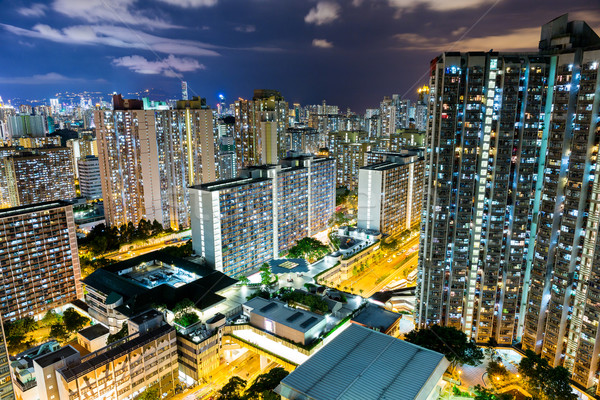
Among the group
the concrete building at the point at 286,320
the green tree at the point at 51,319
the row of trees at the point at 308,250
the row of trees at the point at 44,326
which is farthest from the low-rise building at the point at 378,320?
the green tree at the point at 51,319

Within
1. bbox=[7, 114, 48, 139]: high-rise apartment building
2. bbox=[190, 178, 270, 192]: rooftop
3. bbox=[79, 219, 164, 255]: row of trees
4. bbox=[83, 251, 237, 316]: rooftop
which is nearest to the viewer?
bbox=[83, 251, 237, 316]: rooftop

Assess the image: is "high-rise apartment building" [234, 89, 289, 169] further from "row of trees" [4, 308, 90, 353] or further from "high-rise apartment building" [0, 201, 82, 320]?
"row of trees" [4, 308, 90, 353]

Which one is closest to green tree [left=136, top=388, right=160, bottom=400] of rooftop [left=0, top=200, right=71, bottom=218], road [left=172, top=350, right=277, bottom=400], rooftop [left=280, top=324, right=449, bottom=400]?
road [left=172, top=350, right=277, bottom=400]

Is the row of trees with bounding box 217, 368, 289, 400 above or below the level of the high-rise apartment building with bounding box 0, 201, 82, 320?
below

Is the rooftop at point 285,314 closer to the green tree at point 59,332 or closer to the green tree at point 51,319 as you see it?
the green tree at point 59,332

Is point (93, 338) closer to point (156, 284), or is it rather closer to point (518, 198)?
point (156, 284)

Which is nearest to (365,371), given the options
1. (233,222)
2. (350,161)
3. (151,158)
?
(233,222)

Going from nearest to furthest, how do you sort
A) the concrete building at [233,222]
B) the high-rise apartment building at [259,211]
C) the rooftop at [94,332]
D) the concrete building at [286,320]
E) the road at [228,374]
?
the road at [228,374], the concrete building at [286,320], the rooftop at [94,332], the concrete building at [233,222], the high-rise apartment building at [259,211]
